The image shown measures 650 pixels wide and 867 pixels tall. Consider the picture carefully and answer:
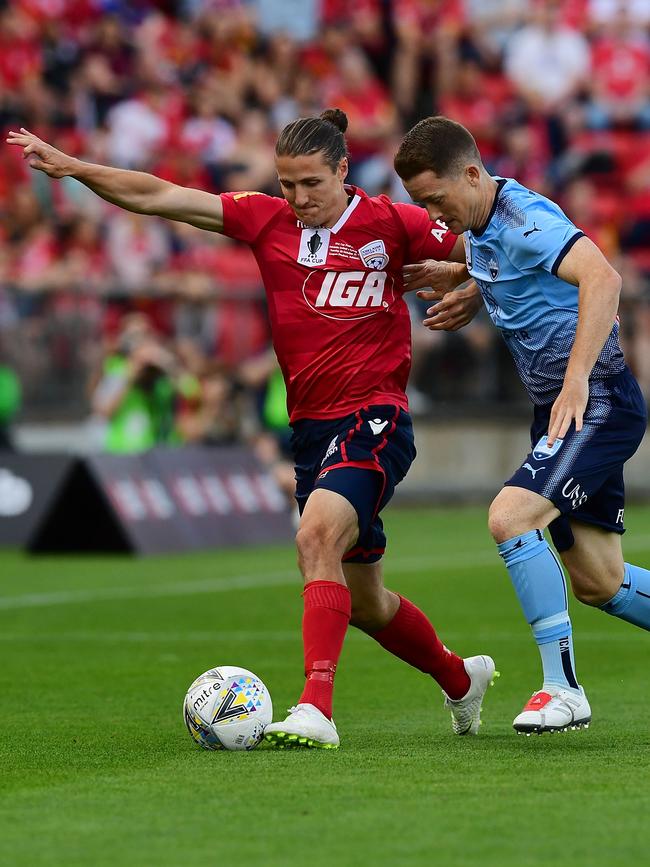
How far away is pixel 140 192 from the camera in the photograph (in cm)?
698

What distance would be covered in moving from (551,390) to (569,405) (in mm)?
458

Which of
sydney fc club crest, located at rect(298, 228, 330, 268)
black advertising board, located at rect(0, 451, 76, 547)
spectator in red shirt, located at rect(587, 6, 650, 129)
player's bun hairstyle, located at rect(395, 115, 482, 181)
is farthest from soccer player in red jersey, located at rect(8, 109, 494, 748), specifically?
spectator in red shirt, located at rect(587, 6, 650, 129)

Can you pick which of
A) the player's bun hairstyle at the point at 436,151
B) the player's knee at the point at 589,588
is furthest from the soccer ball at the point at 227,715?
the player's bun hairstyle at the point at 436,151

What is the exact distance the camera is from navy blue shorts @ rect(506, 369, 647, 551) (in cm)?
646

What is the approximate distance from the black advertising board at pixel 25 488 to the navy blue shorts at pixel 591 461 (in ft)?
33.5

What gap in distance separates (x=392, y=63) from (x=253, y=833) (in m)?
20.8

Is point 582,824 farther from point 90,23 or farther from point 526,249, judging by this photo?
point 90,23

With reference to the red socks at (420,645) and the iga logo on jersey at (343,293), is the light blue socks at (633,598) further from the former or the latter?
the iga logo on jersey at (343,293)

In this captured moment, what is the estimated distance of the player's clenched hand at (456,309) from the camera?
7.29 metres

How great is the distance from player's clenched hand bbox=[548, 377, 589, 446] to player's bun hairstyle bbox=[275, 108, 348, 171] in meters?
1.37

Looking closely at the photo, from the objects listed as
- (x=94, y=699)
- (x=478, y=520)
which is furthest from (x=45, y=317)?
(x=94, y=699)

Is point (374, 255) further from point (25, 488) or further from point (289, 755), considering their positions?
point (25, 488)

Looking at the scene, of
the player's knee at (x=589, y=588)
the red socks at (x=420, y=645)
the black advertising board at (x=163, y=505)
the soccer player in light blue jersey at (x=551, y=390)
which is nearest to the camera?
the soccer player in light blue jersey at (x=551, y=390)

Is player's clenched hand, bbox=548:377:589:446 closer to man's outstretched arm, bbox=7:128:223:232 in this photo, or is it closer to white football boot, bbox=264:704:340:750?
white football boot, bbox=264:704:340:750
